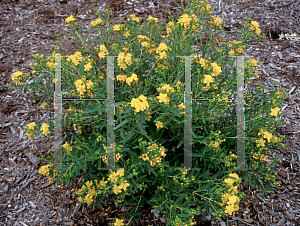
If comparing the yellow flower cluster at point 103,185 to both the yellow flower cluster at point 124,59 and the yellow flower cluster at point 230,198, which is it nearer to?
the yellow flower cluster at point 230,198

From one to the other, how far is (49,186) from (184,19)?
338 centimetres

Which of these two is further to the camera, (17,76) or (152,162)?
(17,76)

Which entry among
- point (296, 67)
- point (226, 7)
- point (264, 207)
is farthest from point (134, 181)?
point (226, 7)

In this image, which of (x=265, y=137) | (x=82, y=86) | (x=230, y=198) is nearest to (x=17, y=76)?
(x=82, y=86)

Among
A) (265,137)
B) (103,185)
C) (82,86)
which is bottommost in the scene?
(103,185)

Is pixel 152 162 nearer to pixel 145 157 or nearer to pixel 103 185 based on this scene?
pixel 145 157

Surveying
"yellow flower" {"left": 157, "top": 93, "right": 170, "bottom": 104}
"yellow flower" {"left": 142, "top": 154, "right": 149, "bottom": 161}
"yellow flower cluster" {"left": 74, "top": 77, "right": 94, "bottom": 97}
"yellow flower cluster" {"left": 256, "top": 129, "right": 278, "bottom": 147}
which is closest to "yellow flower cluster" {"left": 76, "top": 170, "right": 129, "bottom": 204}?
"yellow flower" {"left": 142, "top": 154, "right": 149, "bottom": 161}

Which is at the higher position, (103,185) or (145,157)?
(145,157)

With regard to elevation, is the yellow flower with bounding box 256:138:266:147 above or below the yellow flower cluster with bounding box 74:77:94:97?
below

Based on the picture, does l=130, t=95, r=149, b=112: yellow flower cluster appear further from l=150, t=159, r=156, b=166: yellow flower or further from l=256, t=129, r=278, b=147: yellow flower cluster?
l=256, t=129, r=278, b=147: yellow flower cluster

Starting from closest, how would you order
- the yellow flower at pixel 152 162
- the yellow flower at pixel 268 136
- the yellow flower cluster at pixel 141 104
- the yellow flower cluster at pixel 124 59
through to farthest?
the yellow flower cluster at pixel 141 104
the yellow flower at pixel 152 162
the yellow flower at pixel 268 136
the yellow flower cluster at pixel 124 59

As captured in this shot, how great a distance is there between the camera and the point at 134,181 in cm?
291

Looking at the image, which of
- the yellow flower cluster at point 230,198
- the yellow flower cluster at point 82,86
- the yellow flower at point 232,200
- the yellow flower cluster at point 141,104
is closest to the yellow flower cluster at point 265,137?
the yellow flower cluster at point 230,198

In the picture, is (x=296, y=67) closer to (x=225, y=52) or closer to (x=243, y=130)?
(x=225, y=52)
